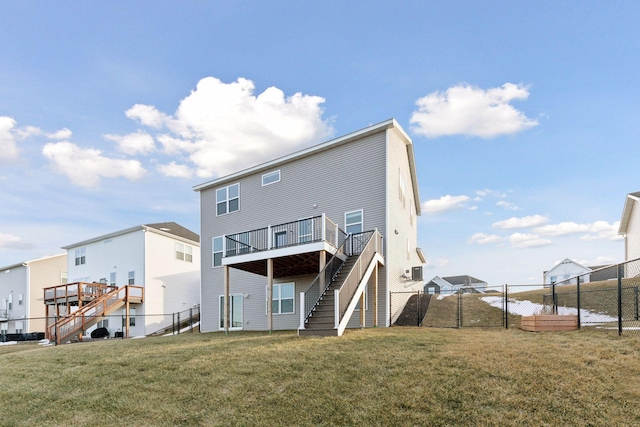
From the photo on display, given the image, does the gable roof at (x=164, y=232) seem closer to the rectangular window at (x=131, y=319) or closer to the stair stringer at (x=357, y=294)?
the rectangular window at (x=131, y=319)

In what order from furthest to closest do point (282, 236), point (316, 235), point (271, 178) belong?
point (271, 178), point (282, 236), point (316, 235)

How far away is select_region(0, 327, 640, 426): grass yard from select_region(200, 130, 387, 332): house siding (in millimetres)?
7156

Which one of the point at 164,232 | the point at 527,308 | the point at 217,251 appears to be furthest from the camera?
the point at 164,232

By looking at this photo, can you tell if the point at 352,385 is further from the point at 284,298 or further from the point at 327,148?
the point at 327,148

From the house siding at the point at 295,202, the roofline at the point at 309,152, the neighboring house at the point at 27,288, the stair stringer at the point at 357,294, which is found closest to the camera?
the stair stringer at the point at 357,294

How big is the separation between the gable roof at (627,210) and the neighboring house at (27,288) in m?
45.6

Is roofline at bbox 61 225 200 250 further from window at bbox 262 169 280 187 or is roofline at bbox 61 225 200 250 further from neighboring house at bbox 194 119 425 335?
window at bbox 262 169 280 187

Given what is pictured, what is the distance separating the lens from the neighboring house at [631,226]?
25.5 metres

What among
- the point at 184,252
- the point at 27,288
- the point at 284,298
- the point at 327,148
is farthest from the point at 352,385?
the point at 27,288

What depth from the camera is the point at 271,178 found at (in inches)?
766

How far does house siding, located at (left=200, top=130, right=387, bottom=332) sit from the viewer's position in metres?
16.2

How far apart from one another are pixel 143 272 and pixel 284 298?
559 inches

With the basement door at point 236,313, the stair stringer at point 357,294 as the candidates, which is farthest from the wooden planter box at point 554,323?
the basement door at point 236,313

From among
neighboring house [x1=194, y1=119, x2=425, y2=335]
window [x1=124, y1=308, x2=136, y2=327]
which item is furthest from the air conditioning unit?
window [x1=124, y1=308, x2=136, y2=327]
